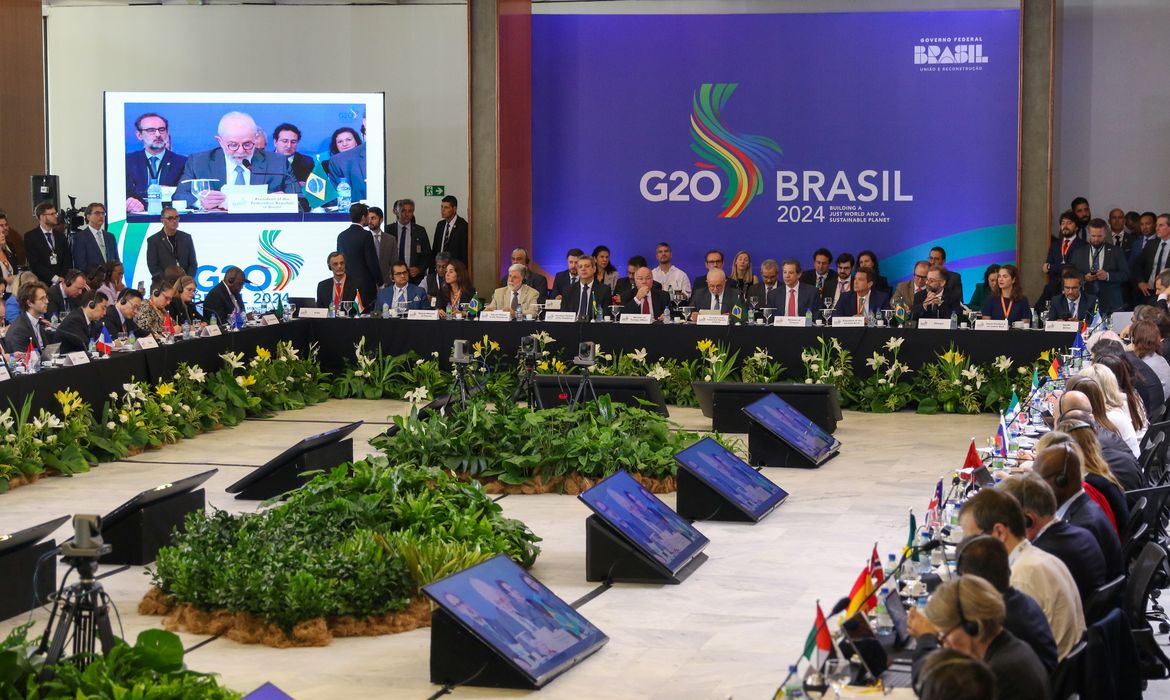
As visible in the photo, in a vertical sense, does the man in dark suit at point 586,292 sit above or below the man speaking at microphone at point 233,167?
below

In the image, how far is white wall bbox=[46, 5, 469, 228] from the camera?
17828 mm

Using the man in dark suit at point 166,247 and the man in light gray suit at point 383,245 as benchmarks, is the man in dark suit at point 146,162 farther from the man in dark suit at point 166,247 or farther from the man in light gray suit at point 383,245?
the man in light gray suit at point 383,245

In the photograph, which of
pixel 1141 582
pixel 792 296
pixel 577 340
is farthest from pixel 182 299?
pixel 1141 582

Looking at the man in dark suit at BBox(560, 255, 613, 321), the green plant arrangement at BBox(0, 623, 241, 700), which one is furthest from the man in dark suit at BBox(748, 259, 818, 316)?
the green plant arrangement at BBox(0, 623, 241, 700)

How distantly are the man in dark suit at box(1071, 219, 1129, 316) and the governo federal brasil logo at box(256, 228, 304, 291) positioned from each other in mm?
8143

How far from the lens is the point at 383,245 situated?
1588 cm

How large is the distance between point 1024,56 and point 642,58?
407cm

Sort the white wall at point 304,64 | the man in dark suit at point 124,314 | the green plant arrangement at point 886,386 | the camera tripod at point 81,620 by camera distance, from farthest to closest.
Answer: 1. the white wall at point 304,64
2. the green plant arrangement at point 886,386
3. the man in dark suit at point 124,314
4. the camera tripod at point 81,620

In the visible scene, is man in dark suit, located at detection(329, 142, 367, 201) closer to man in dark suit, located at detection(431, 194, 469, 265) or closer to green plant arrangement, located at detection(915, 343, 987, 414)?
man in dark suit, located at detection(431, 194, 469, 265)

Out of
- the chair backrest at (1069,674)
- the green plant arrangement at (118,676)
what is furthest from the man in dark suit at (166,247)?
the chair backrest at (1069,674)

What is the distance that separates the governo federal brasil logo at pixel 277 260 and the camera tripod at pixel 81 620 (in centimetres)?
→ 1268

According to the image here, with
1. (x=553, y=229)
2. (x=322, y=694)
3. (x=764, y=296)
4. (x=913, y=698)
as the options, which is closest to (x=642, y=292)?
(x=764, y=296)

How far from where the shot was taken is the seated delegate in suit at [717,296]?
13.3 meters

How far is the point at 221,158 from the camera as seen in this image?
659 inches
